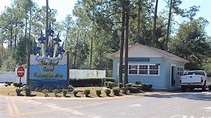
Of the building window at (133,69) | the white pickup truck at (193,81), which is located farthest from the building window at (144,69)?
the white pickup truck at (193,81)

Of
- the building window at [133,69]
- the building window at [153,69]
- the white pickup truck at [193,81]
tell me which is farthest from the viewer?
the building window at [133,69]

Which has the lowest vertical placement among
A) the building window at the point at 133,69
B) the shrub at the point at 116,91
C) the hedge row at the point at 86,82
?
the shrub at the point at 116,91

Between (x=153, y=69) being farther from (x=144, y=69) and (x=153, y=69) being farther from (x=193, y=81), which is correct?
(x=193, y=81)

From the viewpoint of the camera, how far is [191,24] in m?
58.2

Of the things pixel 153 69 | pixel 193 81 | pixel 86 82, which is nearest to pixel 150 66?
pixel 153 69

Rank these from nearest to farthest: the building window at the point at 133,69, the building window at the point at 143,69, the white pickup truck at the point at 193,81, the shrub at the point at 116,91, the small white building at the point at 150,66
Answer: the shrub at the point at 116,91, the white pickup truck at the point at 193,81, the small white building at the point at 150,66, the building window at the point at 143,69, the building window at the point at 133,69

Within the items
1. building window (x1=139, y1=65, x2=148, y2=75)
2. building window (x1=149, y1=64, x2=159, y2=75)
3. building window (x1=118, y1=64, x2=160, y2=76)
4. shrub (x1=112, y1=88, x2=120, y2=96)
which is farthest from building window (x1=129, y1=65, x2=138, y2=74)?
shrub (x1=112, y1=88, x2=120, y2=96)

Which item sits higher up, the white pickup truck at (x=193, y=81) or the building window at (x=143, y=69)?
the building window at (x=143, y=69)

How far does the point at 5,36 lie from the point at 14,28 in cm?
505

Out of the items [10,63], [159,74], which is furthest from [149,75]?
[10,63]

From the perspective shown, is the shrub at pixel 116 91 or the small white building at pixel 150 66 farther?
the small white building at pixel 150 66

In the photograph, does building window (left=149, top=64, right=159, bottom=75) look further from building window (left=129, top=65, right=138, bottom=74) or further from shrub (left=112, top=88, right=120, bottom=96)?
shrub (left=112, top=88, right=120, bottom=96)

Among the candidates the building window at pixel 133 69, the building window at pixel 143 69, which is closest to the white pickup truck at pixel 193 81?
the building window at pixel 143 69

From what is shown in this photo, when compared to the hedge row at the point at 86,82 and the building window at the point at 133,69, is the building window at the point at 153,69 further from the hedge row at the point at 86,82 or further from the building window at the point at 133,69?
the hedge row at the point at 86,82
